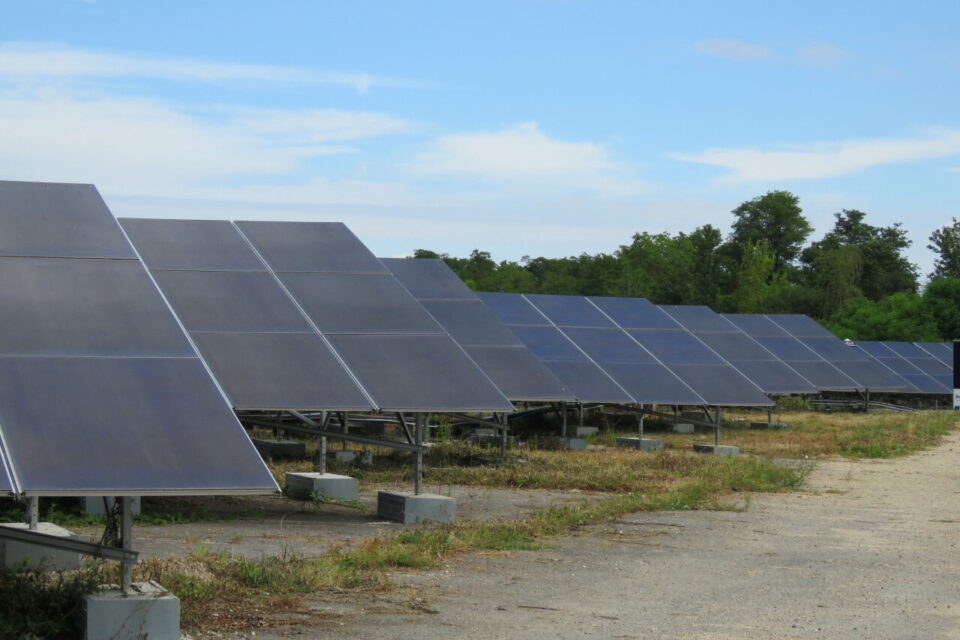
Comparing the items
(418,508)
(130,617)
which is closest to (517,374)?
(418,508)

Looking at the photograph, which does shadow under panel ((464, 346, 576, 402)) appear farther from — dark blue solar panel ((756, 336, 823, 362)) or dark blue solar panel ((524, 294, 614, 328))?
dark blue solar panel ((756, 336, 823, 362))

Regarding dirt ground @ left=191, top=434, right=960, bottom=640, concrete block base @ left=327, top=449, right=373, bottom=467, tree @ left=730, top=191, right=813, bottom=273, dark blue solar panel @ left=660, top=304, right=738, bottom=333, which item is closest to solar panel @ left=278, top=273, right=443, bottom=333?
dirt ground @ left=191, top=434, right=960, bottom=640

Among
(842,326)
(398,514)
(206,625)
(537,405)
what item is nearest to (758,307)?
(842,326)

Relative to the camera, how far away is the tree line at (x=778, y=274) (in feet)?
220

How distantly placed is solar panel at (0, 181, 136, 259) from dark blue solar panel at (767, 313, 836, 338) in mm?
35452

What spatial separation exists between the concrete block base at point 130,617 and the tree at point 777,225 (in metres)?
95.4

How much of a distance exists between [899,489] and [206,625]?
13269 mm

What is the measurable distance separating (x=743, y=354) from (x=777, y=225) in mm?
69543

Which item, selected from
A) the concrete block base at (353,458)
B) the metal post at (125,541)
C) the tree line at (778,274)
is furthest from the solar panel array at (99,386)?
the tree line at (778,274)

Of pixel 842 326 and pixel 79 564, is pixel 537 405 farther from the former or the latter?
pixel 842 326

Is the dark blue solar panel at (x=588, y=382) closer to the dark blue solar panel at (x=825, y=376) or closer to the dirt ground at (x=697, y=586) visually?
the dirt ground at (x=697, y=586)

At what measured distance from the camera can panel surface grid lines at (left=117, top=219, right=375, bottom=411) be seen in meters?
12.5

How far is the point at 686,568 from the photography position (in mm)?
11156

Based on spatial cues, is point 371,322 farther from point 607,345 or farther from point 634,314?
point 634,314
